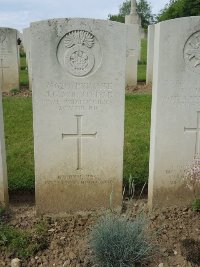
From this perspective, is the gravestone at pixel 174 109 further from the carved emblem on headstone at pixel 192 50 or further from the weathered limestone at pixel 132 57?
the weathered limestone at pixel 132 57

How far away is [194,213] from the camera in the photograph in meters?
4.13

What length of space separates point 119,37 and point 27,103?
5934mm

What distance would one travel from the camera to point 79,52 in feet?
12.3

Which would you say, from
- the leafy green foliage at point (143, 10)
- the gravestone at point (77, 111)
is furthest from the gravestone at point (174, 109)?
the leafy green foliage at point (143, 10)

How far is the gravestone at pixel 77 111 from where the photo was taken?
12.2ft

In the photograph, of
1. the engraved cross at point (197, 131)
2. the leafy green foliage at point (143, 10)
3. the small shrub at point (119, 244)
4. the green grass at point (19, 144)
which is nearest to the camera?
the small shrub at point (119, 244)

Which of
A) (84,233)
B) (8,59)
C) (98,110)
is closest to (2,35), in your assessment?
(8,59)

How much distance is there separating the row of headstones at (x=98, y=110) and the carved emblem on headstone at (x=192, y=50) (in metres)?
0.01

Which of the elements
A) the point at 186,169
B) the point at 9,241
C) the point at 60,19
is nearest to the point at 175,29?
the point at 60,19

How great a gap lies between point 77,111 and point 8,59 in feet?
26.6

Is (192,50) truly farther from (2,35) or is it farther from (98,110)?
(2,35)

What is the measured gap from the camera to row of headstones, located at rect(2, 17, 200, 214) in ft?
12.2

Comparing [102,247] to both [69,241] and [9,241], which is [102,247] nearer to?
[69,241]

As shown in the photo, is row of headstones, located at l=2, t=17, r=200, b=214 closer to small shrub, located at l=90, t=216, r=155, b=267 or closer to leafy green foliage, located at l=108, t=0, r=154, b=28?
small shrub, located at l=90, t=216, r=155, b=267
